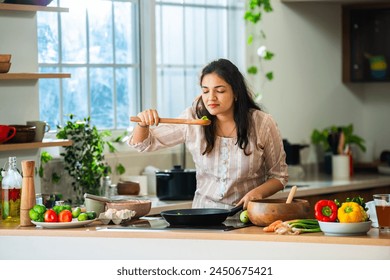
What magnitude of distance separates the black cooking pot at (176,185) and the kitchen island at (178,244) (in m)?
1.52

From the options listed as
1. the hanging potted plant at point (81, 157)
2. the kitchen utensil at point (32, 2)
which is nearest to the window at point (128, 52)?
the hanging potted plant at point (81, 157)

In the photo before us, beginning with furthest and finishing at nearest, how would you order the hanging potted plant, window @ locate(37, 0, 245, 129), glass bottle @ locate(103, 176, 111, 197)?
window @ locate(37, 0, 245, 129), glass bottle @ locate(103, 176, 111, 197), the hanging potted plant

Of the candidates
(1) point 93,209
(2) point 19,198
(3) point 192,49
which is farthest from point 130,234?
(3) point 192,49

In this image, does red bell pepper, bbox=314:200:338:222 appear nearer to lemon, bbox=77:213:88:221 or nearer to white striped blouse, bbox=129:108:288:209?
white striped blouse, bbox=129:108:288:209

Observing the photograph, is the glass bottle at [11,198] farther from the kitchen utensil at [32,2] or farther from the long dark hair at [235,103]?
the kitchen utensil at [32,2]

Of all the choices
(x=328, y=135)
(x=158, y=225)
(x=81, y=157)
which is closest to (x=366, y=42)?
(x=328, y=135)

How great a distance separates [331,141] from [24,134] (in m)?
3.01

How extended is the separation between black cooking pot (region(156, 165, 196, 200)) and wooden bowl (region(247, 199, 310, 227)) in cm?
171

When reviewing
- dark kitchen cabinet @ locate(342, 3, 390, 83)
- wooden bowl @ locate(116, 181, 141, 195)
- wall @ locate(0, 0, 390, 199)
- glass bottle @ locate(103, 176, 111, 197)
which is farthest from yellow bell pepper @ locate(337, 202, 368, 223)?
dark kitchen cabinet @ locate(342, 3, 390, 83)

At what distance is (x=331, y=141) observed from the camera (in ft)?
24.5

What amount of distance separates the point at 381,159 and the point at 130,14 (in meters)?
2.58

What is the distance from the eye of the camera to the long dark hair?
455 centimetres

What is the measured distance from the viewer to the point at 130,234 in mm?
4020
